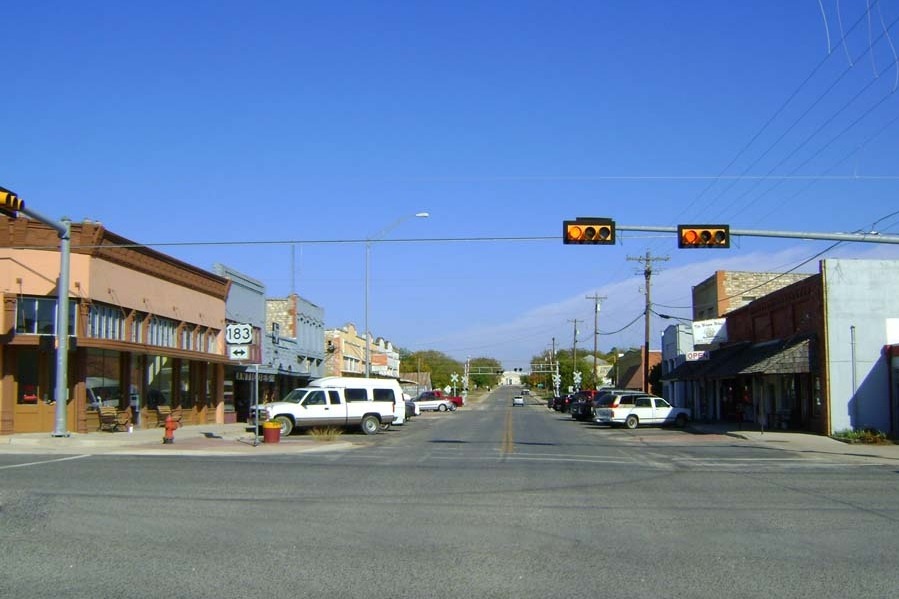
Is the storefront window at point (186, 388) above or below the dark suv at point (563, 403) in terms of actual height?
above

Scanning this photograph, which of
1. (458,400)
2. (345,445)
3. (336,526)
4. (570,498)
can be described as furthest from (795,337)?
(458,400)

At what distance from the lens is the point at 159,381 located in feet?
123

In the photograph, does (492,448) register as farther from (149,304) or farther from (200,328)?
(200,328)

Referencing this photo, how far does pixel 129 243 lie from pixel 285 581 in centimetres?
2695

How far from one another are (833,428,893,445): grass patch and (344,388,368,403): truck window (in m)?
17.3

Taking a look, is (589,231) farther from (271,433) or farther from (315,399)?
(315,399)

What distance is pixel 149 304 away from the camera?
35.9 meters

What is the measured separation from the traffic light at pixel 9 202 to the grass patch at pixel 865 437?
1052 inches

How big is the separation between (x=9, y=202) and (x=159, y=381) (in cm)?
1839

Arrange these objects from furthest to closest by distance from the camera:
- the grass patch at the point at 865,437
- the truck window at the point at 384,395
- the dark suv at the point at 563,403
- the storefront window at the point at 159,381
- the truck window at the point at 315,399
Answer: the dark suv at the point at 563,403, the storefront window at the point at 159,381, the truck window at the point at 384,395, the truck window at the point at 315,399, the grass patch at the point at 865,437

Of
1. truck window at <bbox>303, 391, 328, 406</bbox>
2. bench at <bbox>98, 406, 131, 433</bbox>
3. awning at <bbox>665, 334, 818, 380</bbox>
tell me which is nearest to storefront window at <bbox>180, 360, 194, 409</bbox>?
bench at <bbox>98, 406, 131, 433</bbox>

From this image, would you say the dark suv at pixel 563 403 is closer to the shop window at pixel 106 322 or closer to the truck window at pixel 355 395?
the truck window at pixel 355 395

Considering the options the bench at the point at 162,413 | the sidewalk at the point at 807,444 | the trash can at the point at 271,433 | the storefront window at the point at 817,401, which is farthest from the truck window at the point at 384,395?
the storefront window at the point at 817,401

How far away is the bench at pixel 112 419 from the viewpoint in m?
31.2
